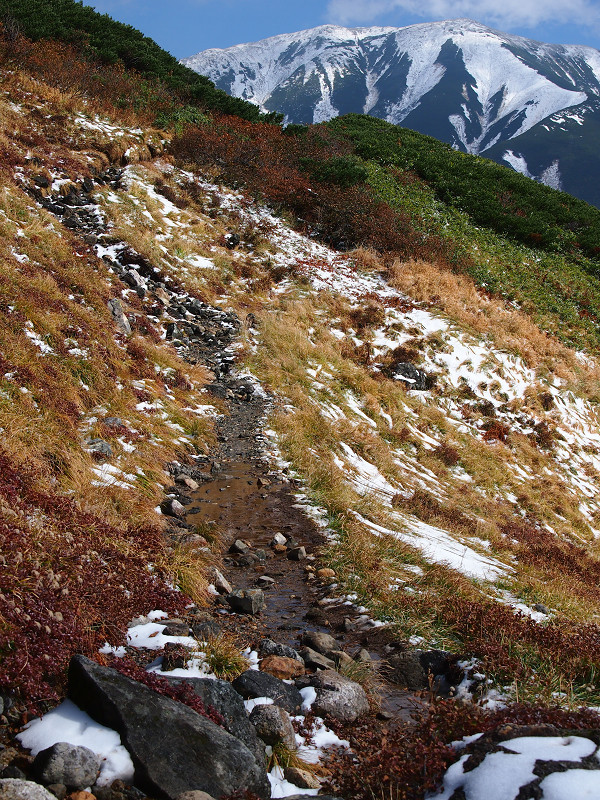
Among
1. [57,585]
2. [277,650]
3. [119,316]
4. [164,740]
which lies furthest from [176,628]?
[119,316]

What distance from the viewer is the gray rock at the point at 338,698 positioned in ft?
12.3

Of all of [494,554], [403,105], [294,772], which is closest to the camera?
[294,772]

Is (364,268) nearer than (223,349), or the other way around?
(223,349)

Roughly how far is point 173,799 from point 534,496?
1163 centimetres

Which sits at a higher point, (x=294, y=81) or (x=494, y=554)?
(x=294, y=81)

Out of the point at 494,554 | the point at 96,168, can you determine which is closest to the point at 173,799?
the point at 494,554

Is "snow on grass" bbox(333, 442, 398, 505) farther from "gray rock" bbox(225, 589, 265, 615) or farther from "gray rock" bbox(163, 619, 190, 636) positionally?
"gray rock" bbox(163, 619, 190, 636)

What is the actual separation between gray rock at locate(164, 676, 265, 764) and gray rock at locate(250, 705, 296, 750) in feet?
0.26

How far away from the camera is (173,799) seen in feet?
8.70

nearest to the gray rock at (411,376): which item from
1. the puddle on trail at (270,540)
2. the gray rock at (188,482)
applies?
the puddle on trail at (270,540)

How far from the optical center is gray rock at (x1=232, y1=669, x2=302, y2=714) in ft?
12.1

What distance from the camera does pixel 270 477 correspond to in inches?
333

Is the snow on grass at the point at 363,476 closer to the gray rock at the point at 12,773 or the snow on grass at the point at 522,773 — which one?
the snow on grass at the point at 522,773

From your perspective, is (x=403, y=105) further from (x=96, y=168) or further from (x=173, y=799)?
(x=173, y=799)
